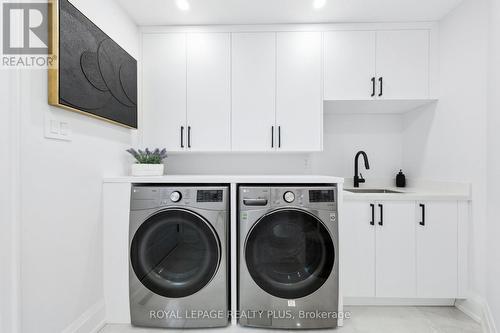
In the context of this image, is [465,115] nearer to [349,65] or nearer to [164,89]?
[349,65]

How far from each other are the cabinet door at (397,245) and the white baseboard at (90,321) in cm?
202

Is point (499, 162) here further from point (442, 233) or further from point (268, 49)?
point (268, 49)

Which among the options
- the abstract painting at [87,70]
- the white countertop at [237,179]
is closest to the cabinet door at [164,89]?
the abstract painting at [87,70]

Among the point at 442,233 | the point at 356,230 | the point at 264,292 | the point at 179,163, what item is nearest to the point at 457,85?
the point at 442,233

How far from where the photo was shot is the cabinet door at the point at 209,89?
7.27ft

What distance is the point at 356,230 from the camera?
1914 mm

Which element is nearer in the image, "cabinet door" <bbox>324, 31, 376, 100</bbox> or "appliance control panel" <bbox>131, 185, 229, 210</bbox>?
"appliance control panel" <bbox>131, 185, 229, 210</bbox>

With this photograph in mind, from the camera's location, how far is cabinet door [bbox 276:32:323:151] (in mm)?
2191

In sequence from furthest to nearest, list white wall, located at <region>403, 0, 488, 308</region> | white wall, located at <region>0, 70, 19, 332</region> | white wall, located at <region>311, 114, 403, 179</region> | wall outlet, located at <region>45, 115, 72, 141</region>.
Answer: white wall, located at <region>311, 114, 403, 179</region> < white wall, located at <region>403, 0, 488, 308</region> < wall outlet, located at <region>45, 115, 72, 141</region> < white wall, located at <region>0, 70, 19, 332</region>

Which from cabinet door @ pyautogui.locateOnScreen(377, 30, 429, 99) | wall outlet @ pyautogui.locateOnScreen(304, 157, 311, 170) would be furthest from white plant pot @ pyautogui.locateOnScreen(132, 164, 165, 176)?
cabinet door @ pyautogui.locateOnScreen(377, 30, 429, 99)

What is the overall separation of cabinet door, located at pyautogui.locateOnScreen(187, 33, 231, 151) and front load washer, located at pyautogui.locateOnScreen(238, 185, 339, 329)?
0.79m

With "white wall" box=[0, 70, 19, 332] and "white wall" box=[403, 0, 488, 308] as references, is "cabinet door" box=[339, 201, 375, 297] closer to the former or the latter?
"white wall" box=[403, 0, 488, 308]

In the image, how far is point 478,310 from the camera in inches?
70.6

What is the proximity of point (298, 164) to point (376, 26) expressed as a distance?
139cm
